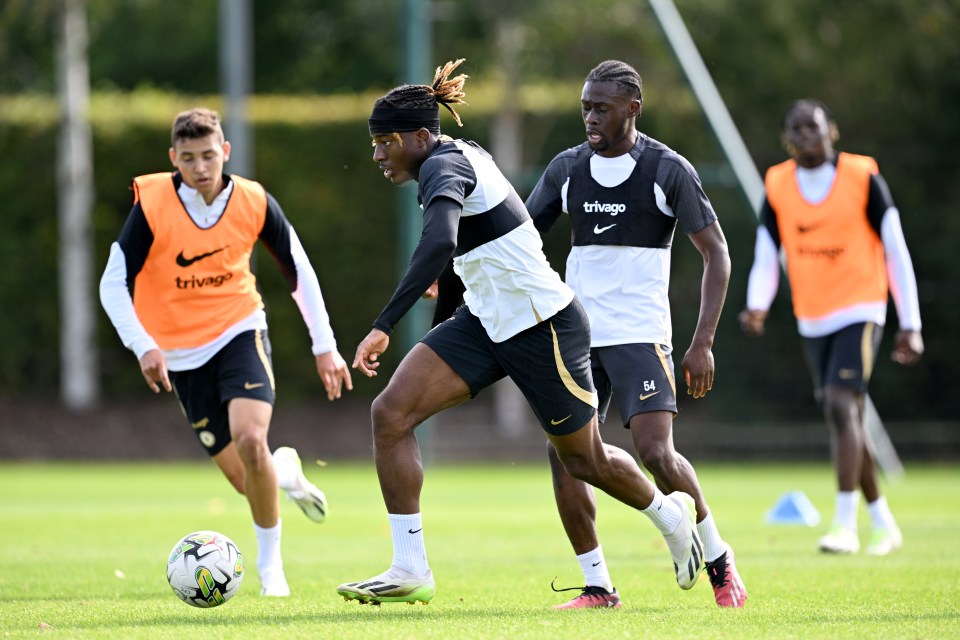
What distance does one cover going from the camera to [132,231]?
770 cm

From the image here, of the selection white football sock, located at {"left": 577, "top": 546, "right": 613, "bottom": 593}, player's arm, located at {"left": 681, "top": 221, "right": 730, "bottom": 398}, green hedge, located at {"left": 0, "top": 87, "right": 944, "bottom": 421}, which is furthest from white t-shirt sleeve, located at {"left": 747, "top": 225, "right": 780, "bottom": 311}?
green hedge, located at {"left": 0, "top": 87, "right": 944, "bottom": 421}

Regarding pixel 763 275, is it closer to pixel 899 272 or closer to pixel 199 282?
pixel 899 272

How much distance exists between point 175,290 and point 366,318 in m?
13.5

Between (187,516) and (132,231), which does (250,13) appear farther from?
(132,231)

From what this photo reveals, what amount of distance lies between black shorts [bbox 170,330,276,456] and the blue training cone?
17.0 feet

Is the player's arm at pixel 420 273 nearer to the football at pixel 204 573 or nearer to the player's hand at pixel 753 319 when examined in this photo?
the football at pixel 204 573

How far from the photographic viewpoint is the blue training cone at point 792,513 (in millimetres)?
11625

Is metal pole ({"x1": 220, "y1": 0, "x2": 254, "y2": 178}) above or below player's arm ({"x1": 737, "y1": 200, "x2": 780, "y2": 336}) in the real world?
above

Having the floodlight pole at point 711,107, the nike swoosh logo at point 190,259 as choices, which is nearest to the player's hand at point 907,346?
the nike swoosh logo at point 190,259

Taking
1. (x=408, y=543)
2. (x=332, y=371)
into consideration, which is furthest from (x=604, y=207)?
(x=408, y=543)

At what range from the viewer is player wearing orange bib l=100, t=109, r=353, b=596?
7.61m

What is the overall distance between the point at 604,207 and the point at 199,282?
2.24 m

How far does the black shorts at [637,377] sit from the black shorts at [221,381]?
1.81m

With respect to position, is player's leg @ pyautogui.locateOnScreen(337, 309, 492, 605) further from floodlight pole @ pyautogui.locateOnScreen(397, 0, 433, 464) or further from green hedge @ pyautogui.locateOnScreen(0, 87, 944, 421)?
green hedge @ pyautogui.locateOnScreen(0, 87, 944, 421)
